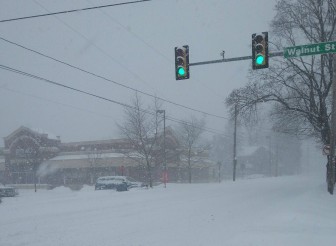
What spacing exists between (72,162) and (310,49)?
52195 millimetres

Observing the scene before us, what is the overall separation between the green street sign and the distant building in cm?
4175

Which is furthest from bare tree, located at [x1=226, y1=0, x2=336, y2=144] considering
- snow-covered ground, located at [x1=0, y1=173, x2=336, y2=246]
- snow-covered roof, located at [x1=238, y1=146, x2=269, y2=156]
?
snow-covered roof, located at [x1=238, y1=146, x2=269, y2=156]

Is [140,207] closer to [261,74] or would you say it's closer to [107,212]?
[107,212]

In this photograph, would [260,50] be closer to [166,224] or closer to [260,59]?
[260,59]

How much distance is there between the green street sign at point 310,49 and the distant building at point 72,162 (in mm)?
41746

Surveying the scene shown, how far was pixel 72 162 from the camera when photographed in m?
61.6

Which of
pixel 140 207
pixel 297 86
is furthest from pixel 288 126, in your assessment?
pixel 140 207

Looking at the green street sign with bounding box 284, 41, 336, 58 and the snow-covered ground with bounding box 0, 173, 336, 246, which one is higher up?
the green street sign with bounding box 284, 41, 336, 58

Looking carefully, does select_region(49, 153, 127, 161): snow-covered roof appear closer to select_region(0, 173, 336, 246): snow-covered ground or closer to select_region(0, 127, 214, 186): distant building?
select_region(0, 127, 214, 186): distant building

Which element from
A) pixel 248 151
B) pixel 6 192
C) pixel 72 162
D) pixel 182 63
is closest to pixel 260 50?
pixel 182 63

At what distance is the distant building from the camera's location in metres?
58.3

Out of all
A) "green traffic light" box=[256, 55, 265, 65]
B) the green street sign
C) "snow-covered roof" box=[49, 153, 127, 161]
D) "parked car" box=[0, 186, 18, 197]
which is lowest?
"parked car" box=[0, 186, 18, 197]

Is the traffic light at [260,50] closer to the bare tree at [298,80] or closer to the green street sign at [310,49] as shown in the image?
the green street sign at [310,49]

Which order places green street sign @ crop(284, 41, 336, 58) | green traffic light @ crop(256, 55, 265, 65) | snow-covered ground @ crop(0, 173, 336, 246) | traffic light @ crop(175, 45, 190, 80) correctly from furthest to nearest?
traffic light @ crop(175, 45, 190, 80) < green traffic light @ crop(256, 55, 265, 65) < green street sign @ crop(284, 41, 336, 58) < snow-covered ground @ crop(0, 173, 336, 246)
